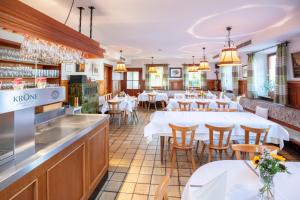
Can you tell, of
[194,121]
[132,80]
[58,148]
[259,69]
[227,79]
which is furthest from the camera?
[132,80]

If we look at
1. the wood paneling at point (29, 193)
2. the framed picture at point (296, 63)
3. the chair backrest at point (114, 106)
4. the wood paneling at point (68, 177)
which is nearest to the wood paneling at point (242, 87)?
the framed picture at point (296, 63)

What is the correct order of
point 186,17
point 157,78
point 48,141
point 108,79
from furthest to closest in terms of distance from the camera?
point 157,78
point 108,79
point 186,17
point 48,141

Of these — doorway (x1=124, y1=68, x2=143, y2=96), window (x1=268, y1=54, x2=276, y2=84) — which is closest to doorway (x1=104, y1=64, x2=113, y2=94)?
doorway (x1=124, y1=68, x2=143, y2=96)

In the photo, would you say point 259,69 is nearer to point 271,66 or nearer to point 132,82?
point 271,66

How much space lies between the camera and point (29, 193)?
130cm


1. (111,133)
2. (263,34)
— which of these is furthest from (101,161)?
(263,34)

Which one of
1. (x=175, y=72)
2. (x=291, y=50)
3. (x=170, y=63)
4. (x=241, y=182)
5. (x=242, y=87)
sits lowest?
(x=241, y=182)

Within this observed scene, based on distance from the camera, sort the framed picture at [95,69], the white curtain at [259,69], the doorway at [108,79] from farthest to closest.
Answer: the doorway at [108,79], the framed picture at [95,69], the white curtain at [259,69]

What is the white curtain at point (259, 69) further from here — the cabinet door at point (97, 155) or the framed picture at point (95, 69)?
the cabinet door at point (97, 155)

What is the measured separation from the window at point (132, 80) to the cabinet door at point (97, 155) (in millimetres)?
8823

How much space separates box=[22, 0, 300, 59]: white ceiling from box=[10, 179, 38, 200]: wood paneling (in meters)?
2.55

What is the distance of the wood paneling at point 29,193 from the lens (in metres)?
1.20

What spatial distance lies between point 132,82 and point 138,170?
8.74m

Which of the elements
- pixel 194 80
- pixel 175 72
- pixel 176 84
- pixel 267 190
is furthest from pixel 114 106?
pixel 194 80
